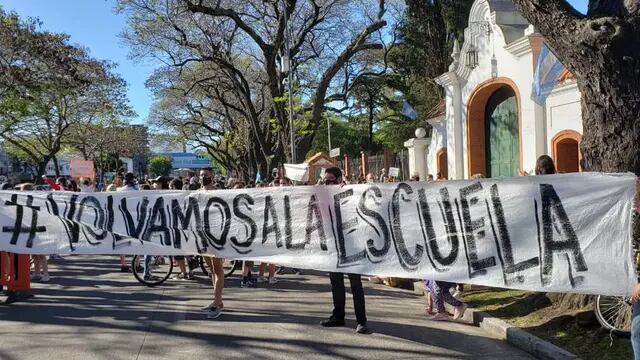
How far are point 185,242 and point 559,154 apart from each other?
36.9ft

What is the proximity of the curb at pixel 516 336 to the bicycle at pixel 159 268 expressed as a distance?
4.88 m

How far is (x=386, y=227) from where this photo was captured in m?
6.55

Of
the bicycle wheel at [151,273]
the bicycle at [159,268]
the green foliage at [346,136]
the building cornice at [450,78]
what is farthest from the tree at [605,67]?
the green foliage at [346,136]

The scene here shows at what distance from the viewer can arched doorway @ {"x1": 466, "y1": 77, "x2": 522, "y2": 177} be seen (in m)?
18.0

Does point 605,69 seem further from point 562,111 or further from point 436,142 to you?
point 436,142

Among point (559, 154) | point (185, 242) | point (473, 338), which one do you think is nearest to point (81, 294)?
point (185, 242)

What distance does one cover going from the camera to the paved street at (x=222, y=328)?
6.09 meters

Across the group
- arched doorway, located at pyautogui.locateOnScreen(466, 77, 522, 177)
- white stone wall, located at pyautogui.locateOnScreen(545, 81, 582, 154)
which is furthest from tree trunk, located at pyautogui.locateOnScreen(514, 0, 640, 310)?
arched doorway, located at pyautogui.locateOnScreen(466, 77, 522, 177)

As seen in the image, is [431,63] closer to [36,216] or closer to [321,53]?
[321,53]

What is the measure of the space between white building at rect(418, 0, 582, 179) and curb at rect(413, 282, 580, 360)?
28.7 feet

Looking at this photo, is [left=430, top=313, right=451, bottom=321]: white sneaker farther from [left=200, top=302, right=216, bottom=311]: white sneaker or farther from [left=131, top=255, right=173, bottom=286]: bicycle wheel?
[left=131, top=255, right=173, bottom=286]: bicycle wheel

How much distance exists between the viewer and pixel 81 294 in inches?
371

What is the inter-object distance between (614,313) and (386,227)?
242cm

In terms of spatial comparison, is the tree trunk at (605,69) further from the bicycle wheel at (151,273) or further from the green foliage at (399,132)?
the green foliage at (399,132)
